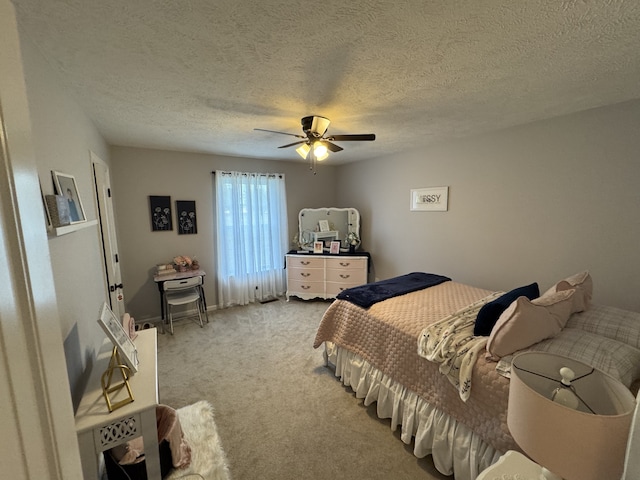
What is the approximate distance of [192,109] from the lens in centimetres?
217

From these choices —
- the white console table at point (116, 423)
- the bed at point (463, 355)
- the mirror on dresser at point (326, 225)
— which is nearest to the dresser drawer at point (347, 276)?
the mirror on dresser at point (326, 225)

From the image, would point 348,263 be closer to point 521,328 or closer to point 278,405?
point 278,405

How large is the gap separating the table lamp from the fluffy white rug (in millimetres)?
1653

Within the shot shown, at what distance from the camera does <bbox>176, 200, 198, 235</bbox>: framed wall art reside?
380cm

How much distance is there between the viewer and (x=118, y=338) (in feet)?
4.75

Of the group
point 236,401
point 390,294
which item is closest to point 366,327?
point 390,294

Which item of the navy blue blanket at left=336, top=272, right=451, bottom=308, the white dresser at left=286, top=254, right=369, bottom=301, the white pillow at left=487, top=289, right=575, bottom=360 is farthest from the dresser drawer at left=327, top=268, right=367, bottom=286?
the white pillow at left=487, top=289, right=575, bottom=360

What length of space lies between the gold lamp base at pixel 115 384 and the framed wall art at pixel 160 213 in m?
2.61

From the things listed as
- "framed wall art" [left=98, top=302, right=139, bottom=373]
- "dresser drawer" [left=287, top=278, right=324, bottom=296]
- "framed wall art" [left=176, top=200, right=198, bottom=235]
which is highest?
"framed wall art" [left=176, top=200, right=198, bottom=235]

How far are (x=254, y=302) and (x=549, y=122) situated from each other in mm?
4355

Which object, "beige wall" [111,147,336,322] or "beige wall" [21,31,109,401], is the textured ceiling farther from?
"beige wall" [111,147,336,322]

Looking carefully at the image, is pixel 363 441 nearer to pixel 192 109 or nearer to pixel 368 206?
pixel 192 109

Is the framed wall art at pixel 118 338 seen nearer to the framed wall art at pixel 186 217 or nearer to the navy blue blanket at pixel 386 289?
the navy blue blanket at pixel 386 289

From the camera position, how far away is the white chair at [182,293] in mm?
3359
